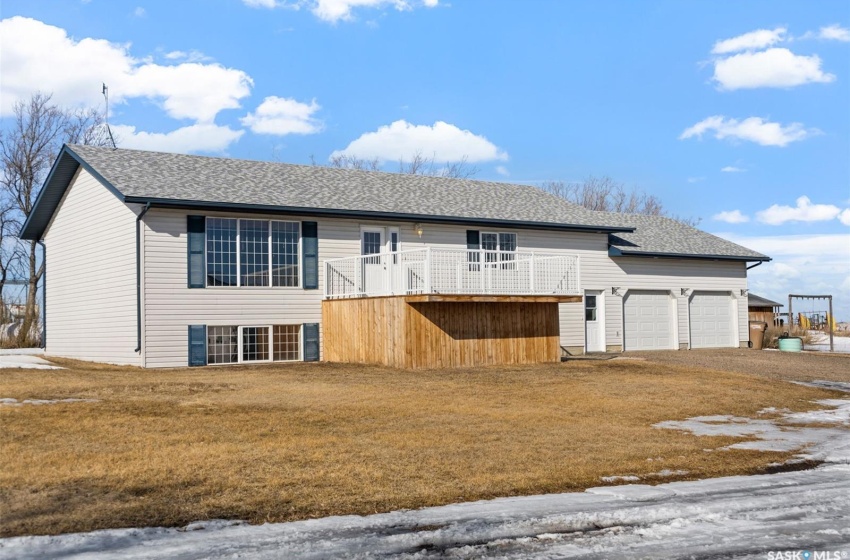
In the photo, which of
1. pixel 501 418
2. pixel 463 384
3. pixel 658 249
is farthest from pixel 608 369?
pixel 658 249

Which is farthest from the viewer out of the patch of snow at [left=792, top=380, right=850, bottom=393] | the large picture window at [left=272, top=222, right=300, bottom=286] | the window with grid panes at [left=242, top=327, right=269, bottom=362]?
the large picture window at [left=272, top=222, right=300, bottom=286]

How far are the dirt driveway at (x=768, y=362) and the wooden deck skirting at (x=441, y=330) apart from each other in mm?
3715

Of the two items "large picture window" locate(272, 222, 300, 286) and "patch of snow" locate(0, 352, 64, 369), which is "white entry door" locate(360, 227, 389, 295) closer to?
"large picture window" locate(272, 222, 300, 286)

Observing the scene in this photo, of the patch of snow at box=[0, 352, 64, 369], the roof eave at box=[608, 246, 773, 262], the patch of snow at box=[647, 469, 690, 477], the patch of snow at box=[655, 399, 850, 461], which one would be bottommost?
the patch of snow at box=[655, 399, 850, 461]

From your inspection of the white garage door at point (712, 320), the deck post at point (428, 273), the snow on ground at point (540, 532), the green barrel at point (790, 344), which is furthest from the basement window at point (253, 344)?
the green barrel at point (790, 344)

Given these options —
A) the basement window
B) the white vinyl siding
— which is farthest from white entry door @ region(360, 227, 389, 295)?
the white vinyl siding

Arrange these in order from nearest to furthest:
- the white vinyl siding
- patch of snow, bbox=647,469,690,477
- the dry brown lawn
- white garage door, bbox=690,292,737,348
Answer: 1. the dry brown lawn
2. patch of snow, bbox=647,469,690,477
3. the white vinyl siding
4. white garage door, bbox=690,292,737,348

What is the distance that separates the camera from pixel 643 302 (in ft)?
89.6

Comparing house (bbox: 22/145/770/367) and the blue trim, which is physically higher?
house (bbox: 22/145/770/367)

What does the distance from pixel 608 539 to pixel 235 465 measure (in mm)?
3906

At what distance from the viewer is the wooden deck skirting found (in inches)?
720

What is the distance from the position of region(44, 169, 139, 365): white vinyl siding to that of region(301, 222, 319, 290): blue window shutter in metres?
3.06

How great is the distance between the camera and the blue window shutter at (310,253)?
68.6ft

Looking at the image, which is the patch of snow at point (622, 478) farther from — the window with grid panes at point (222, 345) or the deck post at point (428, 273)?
the window with grid panes at point (222, 345)
